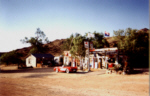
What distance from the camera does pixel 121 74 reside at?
1460cm

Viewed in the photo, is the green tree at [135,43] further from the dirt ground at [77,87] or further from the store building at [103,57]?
the dirt ground at [77,87]

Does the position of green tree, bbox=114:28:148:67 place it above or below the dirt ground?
above

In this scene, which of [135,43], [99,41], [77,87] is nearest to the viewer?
[77,87]

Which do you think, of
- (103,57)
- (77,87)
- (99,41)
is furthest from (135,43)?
(99,41)

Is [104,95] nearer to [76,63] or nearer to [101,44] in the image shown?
[76,63]

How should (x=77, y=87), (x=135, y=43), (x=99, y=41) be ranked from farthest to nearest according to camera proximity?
(x=99, y=41), (x=135, y=43), (x=77, y=87)

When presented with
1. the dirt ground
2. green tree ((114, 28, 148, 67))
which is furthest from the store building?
the dirt ground

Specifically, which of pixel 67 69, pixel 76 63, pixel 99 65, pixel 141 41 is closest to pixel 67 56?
pixel 76 63

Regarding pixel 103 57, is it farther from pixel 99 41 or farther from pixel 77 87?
pixel 99 41

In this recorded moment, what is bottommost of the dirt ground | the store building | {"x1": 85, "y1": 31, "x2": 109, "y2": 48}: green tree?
the dirt ground

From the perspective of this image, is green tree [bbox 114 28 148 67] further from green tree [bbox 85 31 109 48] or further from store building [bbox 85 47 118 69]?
green tree [bbox 85 31 109 48]

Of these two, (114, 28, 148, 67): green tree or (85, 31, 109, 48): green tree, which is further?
(85, 31, 109, 48): green tree

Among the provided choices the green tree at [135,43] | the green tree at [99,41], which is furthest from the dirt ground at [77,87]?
the green tree at [99,41]

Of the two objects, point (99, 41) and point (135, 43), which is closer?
point (135, 43)
